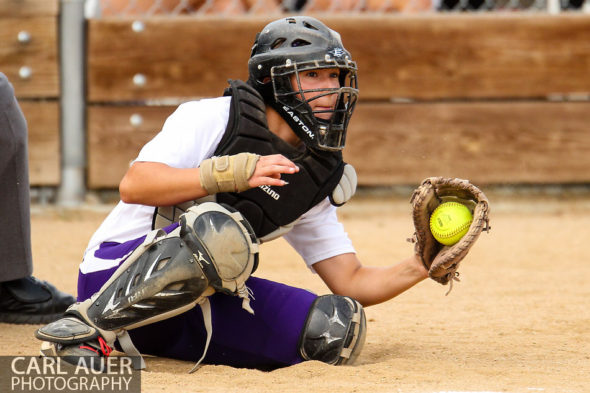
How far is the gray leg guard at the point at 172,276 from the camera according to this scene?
2.66 meters

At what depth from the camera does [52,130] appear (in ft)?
21.6

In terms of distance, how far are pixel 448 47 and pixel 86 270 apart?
4.50 meters

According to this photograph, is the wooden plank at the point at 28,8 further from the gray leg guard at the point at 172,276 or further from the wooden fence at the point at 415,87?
the gray leg guard at the point at 172,276

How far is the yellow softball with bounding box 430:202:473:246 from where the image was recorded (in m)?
2.99

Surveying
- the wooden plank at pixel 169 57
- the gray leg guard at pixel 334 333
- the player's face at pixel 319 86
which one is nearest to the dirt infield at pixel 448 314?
the gray leg guard at pixel 334 333

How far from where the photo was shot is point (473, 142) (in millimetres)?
6922

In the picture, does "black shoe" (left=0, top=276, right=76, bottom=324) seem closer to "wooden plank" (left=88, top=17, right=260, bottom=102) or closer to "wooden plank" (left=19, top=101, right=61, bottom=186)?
"wooden plank" (left=19, top=101, right=61, bottom=186)

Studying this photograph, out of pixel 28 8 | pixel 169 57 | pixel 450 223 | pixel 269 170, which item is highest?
pixel 28 8

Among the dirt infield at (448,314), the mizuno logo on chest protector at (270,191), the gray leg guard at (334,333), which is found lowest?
the dirt infield at (448,314)

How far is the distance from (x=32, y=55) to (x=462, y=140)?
3.15m

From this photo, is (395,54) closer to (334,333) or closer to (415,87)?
(415,87)

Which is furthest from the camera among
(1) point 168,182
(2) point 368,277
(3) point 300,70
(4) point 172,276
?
(2) point 368,277

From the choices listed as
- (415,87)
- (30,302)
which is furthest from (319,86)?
(415,87)

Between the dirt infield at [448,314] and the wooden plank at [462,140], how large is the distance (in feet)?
0.90
